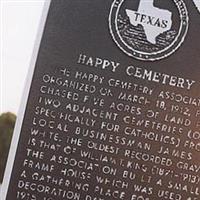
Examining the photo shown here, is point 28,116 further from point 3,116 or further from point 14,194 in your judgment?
point 3,116

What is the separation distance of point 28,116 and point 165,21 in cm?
146

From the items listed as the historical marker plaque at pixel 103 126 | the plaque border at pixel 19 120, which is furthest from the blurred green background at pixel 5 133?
the historical marker plaque at pixel 103 126

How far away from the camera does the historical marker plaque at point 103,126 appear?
4820 millimetres

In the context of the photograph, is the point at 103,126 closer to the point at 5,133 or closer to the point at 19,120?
the point at 19,120

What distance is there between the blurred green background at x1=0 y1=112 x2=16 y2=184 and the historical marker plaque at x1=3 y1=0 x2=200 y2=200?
5825 mm

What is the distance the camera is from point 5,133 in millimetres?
10938

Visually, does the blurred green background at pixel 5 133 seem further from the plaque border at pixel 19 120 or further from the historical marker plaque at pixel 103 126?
the historical marker plaque at pixel 103 126

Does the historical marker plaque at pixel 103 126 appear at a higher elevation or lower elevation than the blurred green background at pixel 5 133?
higher

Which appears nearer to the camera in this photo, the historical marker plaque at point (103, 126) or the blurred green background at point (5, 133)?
the historical marker plaque at point (103, 126)

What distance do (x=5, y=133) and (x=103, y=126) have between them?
21.0ft

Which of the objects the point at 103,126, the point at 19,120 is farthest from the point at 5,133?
the point at 103,126

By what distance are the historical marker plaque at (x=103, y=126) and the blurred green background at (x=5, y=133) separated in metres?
5.82

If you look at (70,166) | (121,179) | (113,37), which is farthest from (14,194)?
(113,37)

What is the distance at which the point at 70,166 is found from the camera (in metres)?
4.82
